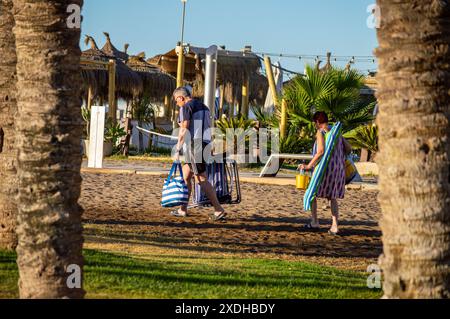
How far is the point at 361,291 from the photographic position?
6.66 metres

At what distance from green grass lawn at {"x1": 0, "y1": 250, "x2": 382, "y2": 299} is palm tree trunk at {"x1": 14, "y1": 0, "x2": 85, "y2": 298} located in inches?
25.3

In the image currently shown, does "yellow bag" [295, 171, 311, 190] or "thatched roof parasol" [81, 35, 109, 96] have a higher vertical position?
"thatched roof parasol" [81, 35, 109, 96]

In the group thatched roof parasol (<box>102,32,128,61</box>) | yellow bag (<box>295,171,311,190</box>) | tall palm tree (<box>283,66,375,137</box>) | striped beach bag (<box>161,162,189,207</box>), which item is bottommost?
striped beach bag (<box>161,162,189,207</box>)

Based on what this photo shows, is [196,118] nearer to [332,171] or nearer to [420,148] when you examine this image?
[332,171]

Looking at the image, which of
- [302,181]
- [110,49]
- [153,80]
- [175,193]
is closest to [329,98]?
[302,181]

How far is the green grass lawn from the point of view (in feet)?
19.8

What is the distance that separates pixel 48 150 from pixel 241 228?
614 cm

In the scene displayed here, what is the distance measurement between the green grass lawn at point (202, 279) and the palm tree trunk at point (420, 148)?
1781mm

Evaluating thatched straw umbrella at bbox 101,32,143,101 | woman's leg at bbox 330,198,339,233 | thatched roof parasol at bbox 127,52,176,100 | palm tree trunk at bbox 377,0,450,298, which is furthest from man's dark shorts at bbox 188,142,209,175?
thatched roof parasol at bbox 127,52,176,100

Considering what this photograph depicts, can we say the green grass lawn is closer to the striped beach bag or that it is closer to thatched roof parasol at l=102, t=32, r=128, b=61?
the striped beach bag

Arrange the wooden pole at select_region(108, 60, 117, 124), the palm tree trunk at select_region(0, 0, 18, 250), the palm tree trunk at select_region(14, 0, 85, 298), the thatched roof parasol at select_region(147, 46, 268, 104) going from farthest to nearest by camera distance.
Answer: the wooden pole at select_region(108, 60, 117, 124) → the thatched roof parasol at select_region(147, 46, 268, 104) → the palm tree trunk at select_region(0, 0, 18, 250) → the palm tree trunk at select_region(14, 0, 85, 298)
